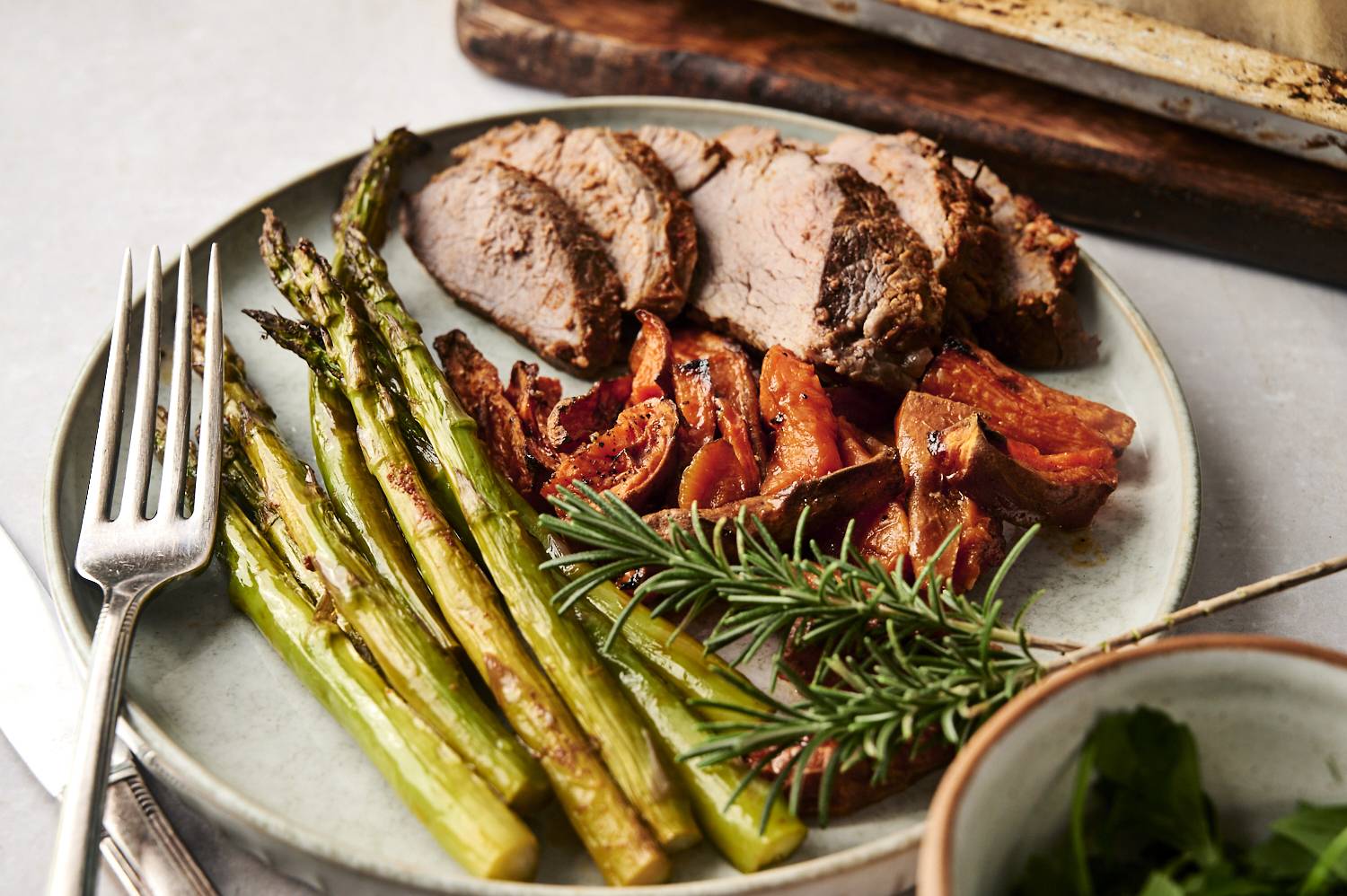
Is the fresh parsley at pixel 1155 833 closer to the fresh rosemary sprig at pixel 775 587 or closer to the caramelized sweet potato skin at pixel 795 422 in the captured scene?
the fresh rosemary sprig at pixel 775 587

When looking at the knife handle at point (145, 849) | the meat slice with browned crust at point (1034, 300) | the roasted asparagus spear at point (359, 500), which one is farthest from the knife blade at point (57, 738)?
the meat slice with browned crust at point (1034, 300)

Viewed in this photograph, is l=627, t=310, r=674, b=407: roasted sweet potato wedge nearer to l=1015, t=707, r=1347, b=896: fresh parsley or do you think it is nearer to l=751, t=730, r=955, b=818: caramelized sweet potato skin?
l=751, t=730, r=955, b=818: caramelized sweet potato skin

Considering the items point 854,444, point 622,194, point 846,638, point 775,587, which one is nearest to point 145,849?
point 775,587

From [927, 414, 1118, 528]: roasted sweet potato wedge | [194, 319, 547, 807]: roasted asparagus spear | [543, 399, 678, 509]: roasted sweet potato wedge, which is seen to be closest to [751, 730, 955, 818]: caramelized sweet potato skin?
[194, 319, 547, 807]: roasted asparagus spear

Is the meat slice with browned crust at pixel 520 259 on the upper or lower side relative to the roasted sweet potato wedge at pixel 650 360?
upper

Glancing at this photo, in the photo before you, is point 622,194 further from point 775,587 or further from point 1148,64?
point 1148,64

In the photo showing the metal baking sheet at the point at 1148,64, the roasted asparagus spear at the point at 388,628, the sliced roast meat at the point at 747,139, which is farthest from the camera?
the metal baking sheet at the point at 1148,64
